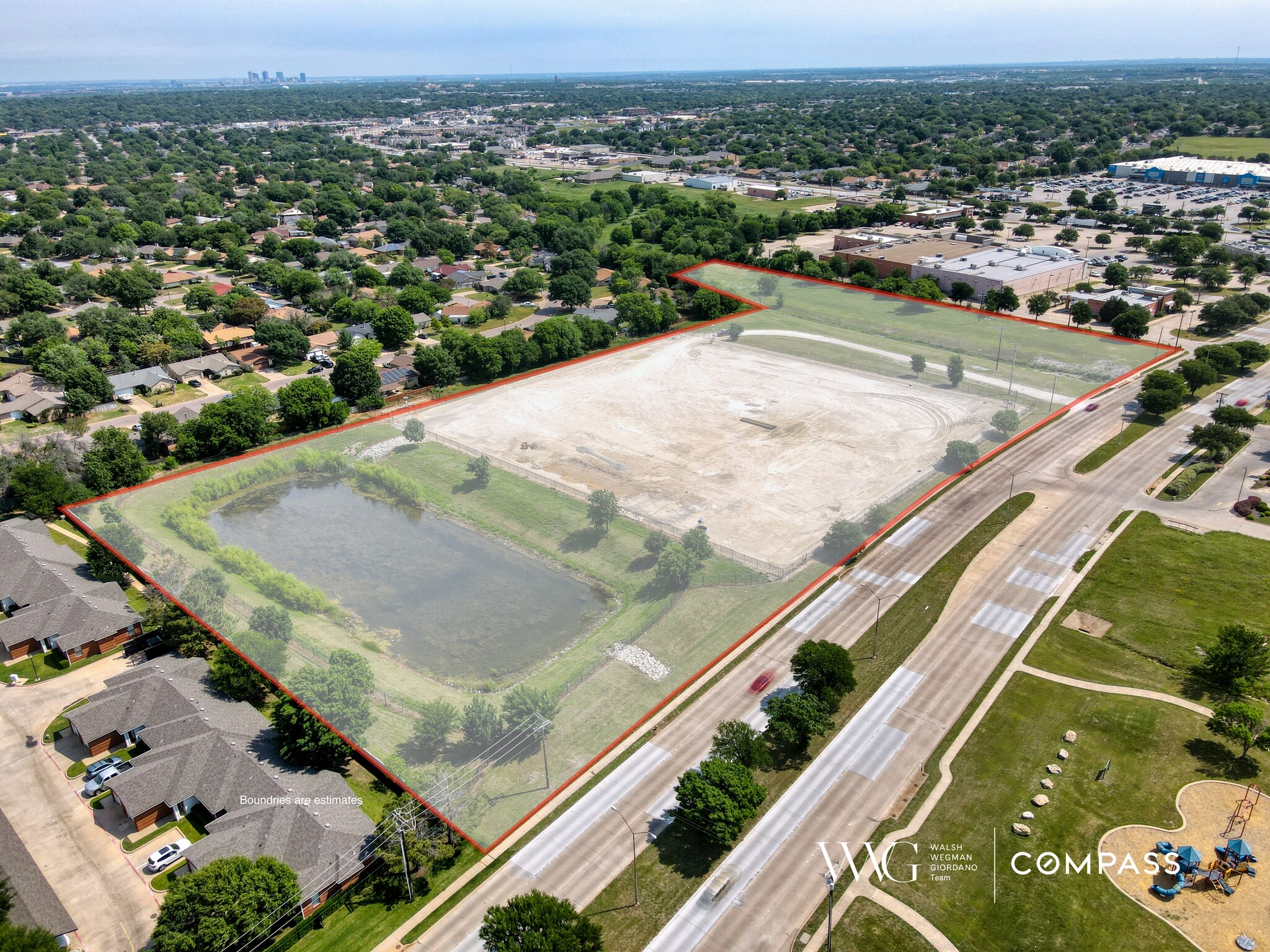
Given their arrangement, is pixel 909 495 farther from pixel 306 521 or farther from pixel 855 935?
pixel 306 521

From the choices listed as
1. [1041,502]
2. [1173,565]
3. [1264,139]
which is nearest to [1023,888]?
[1173,565]

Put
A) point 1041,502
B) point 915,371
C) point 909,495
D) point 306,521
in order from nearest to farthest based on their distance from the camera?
point 306,521 → point 909,495 → point 1041,502 → point 915,371

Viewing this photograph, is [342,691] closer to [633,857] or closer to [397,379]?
[633,857]

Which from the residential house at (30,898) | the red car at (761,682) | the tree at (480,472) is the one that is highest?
the tree at (480,472)

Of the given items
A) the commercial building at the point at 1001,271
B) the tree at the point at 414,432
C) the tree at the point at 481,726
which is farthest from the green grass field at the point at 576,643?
the commercial building at the point at 1001,271

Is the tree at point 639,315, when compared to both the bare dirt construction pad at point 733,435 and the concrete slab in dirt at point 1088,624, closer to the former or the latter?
the bare dirt construction pad at point 733,435

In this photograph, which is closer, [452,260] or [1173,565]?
[1173,565]
